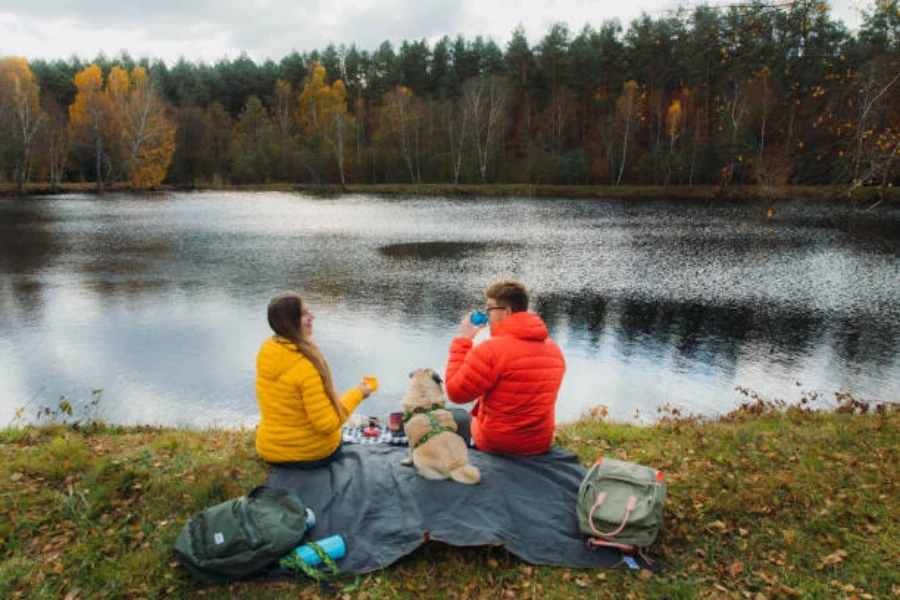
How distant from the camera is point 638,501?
4402 millimetres

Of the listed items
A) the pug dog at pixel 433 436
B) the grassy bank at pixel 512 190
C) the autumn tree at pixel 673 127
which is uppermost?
the autumn tree at pixel 673 127

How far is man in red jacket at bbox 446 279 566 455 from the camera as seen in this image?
5152 mm

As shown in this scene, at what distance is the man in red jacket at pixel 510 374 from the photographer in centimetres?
515

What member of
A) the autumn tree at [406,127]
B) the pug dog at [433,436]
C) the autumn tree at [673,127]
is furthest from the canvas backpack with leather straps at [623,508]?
the autumn tree at [406,127]

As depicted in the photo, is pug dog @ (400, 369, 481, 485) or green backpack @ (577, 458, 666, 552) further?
pug dog @ (400, 369, 481, 485)

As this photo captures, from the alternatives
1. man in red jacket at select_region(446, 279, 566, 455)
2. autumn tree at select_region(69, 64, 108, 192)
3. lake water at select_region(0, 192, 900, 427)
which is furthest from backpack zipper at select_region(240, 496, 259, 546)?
autumn tree at select_region(69, 64, 108, 192)

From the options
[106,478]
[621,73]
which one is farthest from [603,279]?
[621,73]

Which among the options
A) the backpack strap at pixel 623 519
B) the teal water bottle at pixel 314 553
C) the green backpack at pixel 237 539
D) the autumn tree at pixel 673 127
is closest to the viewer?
the green backpack at pixel 237 539

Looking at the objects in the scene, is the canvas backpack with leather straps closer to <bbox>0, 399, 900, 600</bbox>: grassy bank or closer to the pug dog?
<bbox>0, 399, 900, 600</bbox>: grassy bank

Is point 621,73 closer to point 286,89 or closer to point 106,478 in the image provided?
point 286,89

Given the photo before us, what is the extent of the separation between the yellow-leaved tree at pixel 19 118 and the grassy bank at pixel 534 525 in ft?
211

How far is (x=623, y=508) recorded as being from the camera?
4.39 m

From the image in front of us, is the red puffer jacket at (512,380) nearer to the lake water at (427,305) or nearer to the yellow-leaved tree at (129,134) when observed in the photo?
the lake water at (427,305)

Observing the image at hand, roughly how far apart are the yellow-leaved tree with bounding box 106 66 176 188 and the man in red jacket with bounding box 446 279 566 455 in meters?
69.0
